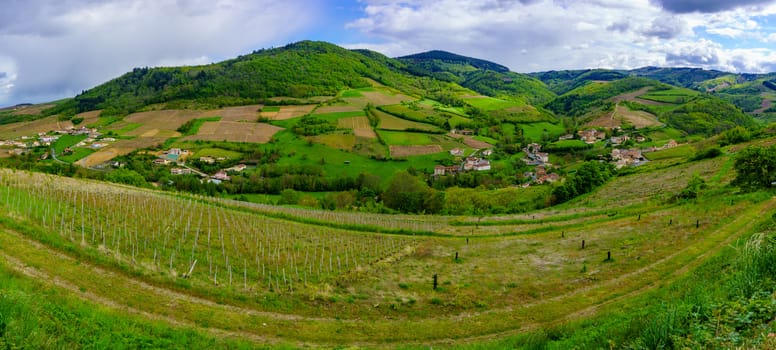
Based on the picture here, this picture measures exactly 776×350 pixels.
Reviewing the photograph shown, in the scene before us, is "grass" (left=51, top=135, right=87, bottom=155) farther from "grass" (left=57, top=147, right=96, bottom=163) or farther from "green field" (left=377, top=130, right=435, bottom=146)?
"green field" (left=377, top=130, right=435, bottom=146)

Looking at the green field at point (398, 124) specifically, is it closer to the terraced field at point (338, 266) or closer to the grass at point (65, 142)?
the grass at point (65, 142)

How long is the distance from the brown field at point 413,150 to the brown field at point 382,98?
4871 centimetres

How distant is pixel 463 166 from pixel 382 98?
7590 centimetres

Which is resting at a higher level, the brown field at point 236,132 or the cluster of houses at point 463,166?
the brown field at point 236,132

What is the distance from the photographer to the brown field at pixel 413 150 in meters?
108

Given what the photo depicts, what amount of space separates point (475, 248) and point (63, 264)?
2427 centimetres

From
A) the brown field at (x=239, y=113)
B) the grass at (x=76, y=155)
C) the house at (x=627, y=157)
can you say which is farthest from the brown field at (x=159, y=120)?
the house at (x=627, y=157)

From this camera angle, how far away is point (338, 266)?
76.7 ft

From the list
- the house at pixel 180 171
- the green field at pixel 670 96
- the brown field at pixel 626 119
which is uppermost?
the green field at pixel 670 96

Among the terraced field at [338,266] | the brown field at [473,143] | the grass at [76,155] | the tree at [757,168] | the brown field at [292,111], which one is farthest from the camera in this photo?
the brown field at [292,111]

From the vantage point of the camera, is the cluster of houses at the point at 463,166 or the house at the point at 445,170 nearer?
the house at the point at 445,170

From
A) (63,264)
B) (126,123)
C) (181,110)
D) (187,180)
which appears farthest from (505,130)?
(63,264)

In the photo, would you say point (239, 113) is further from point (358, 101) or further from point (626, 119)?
point (626, 119)

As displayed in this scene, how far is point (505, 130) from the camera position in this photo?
146 m
